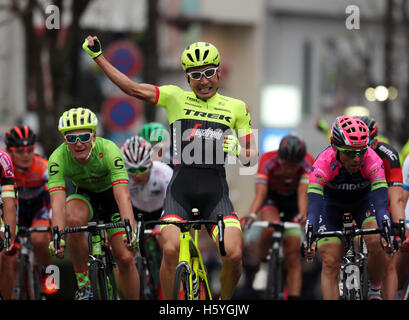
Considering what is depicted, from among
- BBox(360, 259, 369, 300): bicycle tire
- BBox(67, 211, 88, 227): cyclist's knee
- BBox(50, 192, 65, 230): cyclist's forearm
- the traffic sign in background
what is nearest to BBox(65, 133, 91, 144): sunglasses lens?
BBox(50, 192, 65, 230): cyclist's forearm

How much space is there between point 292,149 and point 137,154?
2.12 meters

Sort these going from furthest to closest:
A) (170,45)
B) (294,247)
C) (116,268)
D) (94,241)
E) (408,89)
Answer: (170,45) < (408,89) < (294,247) < (116,268) < (94,241)

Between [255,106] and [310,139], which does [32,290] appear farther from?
[310,139]

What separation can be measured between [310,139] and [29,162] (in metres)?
21.7

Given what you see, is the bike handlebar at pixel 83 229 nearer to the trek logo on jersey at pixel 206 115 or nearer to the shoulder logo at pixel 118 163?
the shoulder logo at pixel 118 163

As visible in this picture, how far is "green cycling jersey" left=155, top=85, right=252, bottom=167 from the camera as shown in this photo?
29.7 feet

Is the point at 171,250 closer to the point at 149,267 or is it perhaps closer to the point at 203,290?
the point at 203,290

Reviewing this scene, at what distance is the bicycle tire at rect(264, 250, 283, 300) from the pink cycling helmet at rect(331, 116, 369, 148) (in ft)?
11.2

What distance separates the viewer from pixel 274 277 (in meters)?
12.0

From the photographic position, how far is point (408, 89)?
24.0 metres

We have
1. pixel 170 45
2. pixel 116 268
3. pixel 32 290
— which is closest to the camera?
pixel 116 268

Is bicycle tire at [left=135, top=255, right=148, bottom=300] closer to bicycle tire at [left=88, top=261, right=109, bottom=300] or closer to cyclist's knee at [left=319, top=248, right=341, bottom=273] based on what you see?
bicycle tire at [left=88, top=261, right=109, bottom=300]
